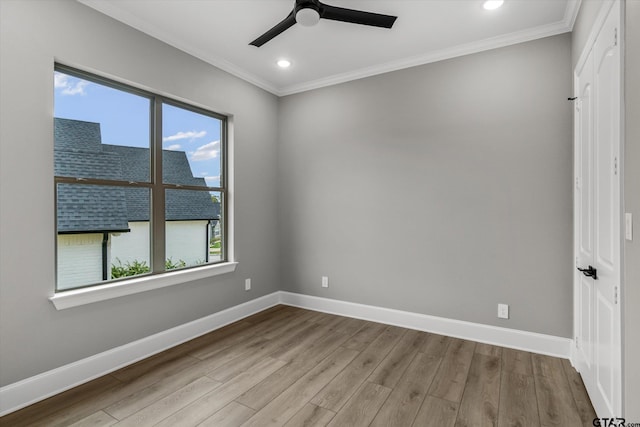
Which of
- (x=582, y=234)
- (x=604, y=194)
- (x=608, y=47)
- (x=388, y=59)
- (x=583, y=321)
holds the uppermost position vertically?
(x=388, y=59)

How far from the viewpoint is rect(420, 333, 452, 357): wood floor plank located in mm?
2762

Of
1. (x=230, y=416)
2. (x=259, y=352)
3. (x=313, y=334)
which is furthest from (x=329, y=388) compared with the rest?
(x=313, y=334)

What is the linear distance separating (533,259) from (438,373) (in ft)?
4.30

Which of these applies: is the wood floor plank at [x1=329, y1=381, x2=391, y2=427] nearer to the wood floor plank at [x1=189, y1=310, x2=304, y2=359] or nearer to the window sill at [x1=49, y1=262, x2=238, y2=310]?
the wood floor plank at [x1=189, y1=310, x2=304, y2=359]

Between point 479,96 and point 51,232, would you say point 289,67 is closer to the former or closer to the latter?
point 479,96

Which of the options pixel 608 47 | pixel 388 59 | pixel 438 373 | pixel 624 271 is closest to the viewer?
pixel 624 271

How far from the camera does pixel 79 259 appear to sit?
2.36 m

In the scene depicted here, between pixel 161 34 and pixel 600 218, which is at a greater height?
pixel 161 34

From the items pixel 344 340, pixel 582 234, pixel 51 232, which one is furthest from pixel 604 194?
pixel 51 232

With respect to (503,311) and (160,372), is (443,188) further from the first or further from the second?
(160,372)

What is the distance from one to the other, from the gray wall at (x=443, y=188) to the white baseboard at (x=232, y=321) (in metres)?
0.09

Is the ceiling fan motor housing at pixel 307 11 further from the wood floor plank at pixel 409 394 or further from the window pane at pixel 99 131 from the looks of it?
the wood floor plank at pixel 409 394

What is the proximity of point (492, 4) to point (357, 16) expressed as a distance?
1120mm

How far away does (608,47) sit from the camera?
1.62m
